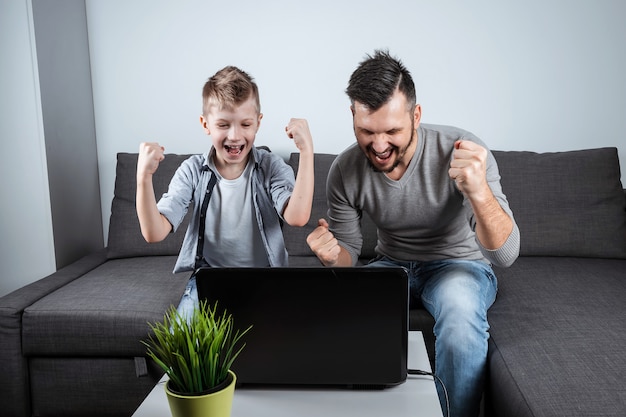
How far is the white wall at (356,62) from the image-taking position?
2.53 m

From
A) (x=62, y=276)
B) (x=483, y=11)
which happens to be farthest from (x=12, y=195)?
(x=483, y=11)

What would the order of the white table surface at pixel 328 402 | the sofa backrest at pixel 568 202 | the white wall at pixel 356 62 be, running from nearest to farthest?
the white table surface at pixel 328 402 → the sofa backrest at pixel 568 202 → the white wall at pixel 356 62

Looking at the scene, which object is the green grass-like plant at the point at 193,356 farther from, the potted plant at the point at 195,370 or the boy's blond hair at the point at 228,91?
the boy's blond hair at the point at 228,91

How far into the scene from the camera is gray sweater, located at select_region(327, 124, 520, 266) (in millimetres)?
1739

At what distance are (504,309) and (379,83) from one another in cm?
76

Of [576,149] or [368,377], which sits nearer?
[368,377]

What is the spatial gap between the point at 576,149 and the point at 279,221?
152 centimetres

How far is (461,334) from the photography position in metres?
1.50

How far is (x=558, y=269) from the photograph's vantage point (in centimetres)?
207

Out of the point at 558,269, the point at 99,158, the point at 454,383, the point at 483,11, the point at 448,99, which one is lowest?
the point at 454,383

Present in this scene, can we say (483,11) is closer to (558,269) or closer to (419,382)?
(558,269)

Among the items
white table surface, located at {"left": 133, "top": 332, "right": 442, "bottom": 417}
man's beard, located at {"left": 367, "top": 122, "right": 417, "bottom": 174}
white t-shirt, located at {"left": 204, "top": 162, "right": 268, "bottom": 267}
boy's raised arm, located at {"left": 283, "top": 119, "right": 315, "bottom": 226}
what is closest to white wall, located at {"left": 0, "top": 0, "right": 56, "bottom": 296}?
white t-shirt, located at {"left": 204, "top": 162, "right": 268, "bottom": 267}

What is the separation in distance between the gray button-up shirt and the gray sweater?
18 centimetres

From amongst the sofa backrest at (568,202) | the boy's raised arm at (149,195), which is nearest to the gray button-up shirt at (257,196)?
the boy's raised arm at (149,195)
